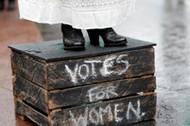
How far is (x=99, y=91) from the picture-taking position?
3.91 m

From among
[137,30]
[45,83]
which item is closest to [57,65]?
[45,83]

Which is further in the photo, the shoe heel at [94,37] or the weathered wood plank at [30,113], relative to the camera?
the shoe heel at [94,37]

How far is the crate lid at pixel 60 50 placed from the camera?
3.80 m

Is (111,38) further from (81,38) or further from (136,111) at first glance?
(136,111)

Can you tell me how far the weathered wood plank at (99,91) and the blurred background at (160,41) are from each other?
0.97 feet

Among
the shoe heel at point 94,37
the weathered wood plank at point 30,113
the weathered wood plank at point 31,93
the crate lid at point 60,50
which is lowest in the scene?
the weathered wood plank at point 30,113

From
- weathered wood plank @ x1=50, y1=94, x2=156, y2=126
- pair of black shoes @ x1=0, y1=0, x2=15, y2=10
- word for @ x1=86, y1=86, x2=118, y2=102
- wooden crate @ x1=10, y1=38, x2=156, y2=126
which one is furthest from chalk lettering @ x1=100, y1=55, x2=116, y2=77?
pair of black shoes @ x1=0, y1=0, x2=15, y2=10

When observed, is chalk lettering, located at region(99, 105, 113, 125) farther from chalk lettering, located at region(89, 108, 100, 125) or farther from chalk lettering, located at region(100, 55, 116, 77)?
chalk lettering, located at region(100, 55, 116, 77)

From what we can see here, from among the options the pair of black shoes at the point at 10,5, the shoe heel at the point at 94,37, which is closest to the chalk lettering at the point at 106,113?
the shoe heel at the point at 94,37

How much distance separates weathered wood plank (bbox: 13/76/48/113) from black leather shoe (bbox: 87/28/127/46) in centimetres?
55

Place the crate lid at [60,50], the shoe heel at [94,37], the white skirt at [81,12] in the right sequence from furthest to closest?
1. the shoe heel at [94,37]
2. the crate lid at [60,50]
3. the white skirt at [81,12]

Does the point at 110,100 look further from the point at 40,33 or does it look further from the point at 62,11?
the point at 40,33

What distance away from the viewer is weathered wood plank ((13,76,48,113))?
385 cm

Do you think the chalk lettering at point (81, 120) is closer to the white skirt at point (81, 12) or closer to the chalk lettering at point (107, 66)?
the chalk lettering at point (107, 66)
